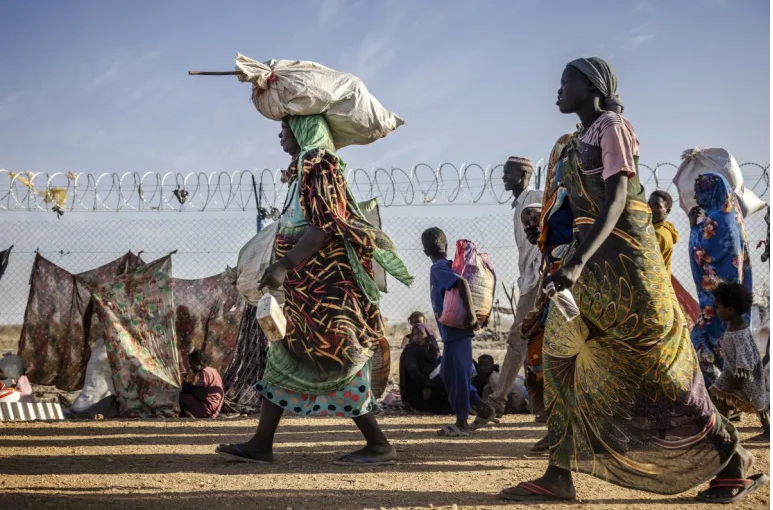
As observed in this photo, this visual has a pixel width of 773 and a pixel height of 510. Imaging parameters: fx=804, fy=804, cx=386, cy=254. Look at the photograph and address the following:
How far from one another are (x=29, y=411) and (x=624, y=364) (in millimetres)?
5878

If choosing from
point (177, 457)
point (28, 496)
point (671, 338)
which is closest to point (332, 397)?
point (177, 457)

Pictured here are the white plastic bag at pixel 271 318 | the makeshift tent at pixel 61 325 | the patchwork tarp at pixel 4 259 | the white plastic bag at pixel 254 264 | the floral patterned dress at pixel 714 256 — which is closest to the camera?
the white plastic bag at pixel 271 318

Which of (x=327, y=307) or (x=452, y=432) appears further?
(x=452, y=432)

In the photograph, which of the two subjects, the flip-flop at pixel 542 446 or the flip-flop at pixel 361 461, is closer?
the flip-flop at pixel 361 461

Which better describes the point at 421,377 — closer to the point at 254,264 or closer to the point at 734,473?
the point at 254,264

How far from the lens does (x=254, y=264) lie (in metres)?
5.40

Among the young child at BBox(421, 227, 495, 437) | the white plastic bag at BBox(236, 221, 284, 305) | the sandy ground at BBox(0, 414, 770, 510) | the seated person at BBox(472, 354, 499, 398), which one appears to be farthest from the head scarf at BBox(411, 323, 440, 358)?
the white plastic bag at BBox(236, 221, 284, 305)

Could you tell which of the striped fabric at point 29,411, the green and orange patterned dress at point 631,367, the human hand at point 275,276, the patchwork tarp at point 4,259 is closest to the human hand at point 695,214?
the green and orange patterned dress at point 631,367

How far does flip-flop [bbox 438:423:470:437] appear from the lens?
6301 millimetres

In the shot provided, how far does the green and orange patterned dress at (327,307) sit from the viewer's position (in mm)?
4547

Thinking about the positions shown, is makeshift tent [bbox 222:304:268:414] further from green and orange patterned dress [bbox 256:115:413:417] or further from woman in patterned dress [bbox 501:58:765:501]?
woman in patterned dress [bbox 501:58:765:501]

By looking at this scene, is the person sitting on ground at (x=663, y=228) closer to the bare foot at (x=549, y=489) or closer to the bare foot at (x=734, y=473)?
the bare foot at (x=734, y=473)

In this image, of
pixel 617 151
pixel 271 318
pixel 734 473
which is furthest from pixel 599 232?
pixel 271 318

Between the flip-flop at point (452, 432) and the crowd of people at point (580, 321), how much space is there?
1cm
